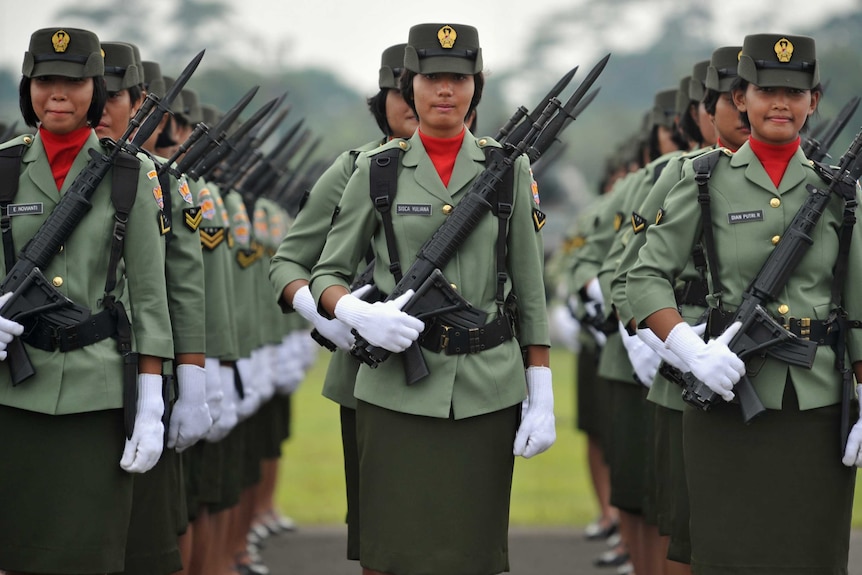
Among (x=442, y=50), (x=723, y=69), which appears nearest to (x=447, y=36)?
(x=442, y=50)

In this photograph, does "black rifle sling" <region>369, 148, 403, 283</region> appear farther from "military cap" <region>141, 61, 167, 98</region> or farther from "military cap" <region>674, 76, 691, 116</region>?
"military cap" <region>674, 76, 691, 116</region>

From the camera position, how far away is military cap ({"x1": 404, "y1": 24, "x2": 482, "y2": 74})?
193 inches

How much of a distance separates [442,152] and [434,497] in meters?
1.11

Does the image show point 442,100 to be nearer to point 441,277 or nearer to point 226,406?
point 441,277

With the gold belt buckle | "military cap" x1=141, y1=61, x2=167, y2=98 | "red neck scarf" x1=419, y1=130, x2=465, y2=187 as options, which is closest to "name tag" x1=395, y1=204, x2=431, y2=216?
"red neck scarf" x1=419, y1=130, x2=465, y2=187

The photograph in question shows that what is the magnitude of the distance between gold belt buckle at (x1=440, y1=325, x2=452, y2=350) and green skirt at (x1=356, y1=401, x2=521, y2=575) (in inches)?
9.1

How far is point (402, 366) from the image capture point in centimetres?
484

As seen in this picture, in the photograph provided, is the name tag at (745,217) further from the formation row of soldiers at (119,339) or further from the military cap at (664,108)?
the military cap at (664,108)

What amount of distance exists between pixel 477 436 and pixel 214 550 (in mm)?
2707

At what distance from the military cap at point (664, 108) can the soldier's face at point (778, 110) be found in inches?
119

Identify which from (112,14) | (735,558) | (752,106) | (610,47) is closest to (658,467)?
(735,558)

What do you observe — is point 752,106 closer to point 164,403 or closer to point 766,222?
point 766,222

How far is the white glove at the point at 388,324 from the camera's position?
4.65 m

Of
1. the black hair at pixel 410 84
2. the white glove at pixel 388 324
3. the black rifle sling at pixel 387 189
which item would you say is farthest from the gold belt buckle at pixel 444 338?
the black hair at pixel 410 84
